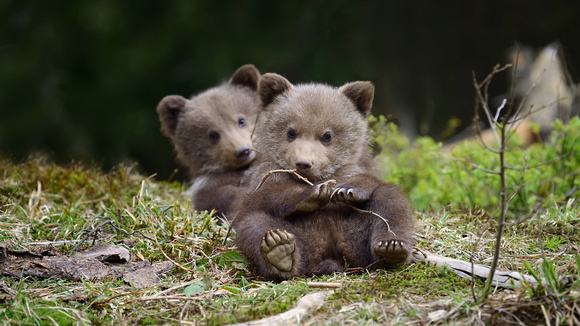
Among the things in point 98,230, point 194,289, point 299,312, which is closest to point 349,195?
point 299,312

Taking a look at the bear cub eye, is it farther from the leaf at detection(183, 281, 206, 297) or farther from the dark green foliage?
the leaf at detection(183, 281, 206, 297)

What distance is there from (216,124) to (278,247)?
105 inches

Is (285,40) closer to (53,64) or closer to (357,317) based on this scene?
(53,64)

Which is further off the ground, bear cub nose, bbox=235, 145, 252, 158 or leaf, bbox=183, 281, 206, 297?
bear cub nose, bbox=235, 145, 252, 158

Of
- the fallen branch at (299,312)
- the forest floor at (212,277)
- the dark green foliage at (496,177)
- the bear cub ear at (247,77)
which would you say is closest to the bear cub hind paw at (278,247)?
the forest floor at (212,277)

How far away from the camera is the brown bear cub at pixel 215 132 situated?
566 cm

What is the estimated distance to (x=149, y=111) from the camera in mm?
8172

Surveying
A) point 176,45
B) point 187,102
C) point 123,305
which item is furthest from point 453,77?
point 123,305

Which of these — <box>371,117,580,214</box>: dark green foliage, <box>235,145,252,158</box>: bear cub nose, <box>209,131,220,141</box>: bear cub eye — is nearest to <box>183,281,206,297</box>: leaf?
<box>235,145,252,158</box>: bear cub nose

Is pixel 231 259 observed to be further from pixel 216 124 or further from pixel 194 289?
pixel 216 124

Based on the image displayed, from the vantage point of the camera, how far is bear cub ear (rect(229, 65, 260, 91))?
6133 mm

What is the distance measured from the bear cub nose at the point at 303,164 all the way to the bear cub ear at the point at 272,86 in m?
0.75

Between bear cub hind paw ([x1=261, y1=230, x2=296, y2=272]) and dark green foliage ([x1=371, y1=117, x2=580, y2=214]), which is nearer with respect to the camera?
bear cub hind paw ([x1=261, y1=230, x2=296, y2=272])

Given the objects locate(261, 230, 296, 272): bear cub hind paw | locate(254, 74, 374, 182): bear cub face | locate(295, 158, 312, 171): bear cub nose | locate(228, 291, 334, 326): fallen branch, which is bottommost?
locate(228, 291, 334, 326): fallen branch
